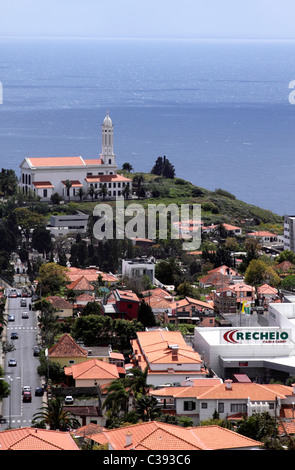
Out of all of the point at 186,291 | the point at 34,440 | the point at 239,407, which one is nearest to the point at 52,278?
the point at 186,291

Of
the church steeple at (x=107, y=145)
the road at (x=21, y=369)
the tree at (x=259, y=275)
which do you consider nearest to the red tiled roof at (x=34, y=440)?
the road at (x=21, y=369)

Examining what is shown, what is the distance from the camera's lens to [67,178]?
219ft

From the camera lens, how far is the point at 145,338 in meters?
32.9

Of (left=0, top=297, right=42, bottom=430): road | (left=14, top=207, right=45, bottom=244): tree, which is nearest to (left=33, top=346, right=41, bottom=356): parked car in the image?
(left=0, top=297, right=42, bottom=430): road

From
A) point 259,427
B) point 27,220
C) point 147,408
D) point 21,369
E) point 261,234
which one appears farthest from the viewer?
point 261,234

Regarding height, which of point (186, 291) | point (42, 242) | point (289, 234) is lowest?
point (186, 291)

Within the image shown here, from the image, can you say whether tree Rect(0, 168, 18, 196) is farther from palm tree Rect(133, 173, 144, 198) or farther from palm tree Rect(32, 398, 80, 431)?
palm tree Rect(32, 398, 80, 431)

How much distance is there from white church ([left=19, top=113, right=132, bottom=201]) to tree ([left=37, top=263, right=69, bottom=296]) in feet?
65.9

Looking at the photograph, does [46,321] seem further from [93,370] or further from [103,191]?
[103,191]

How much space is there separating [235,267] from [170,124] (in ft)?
341

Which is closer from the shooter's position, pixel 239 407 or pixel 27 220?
pixel 239 407

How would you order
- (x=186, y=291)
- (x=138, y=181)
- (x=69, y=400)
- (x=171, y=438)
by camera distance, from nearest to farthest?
(x=171, y=438), (x=69, y=400), (x=186, y=291), (x=138, y=181)

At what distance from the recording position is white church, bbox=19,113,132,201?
6588 centimetres

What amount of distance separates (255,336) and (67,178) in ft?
119
